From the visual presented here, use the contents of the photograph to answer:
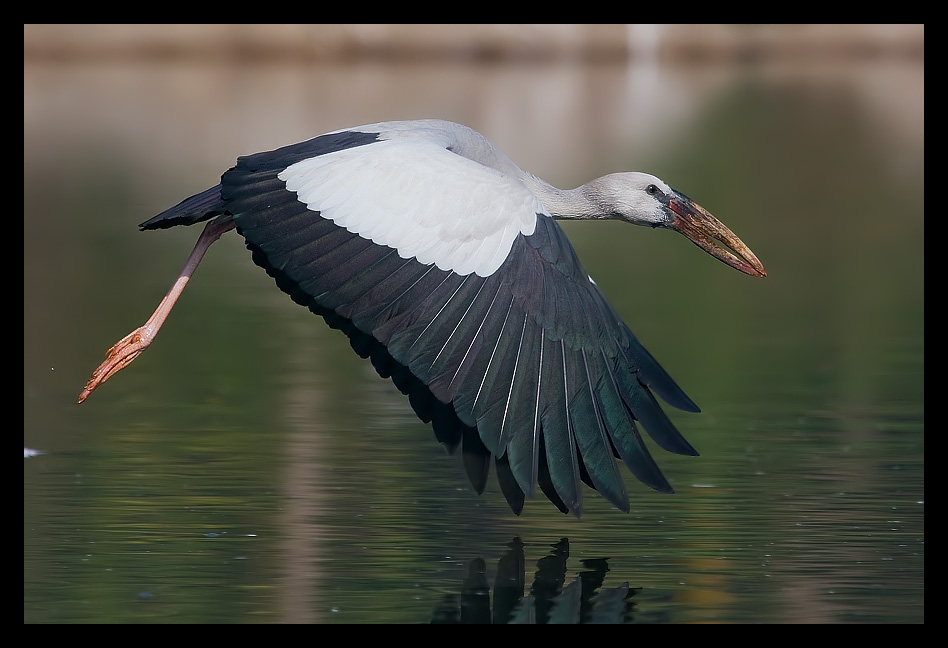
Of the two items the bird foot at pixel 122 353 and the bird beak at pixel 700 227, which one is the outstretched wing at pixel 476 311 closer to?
the bird foot at pixel 122 353

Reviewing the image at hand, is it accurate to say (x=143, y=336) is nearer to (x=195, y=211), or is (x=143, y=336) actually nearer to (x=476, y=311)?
(x=195, y=211)

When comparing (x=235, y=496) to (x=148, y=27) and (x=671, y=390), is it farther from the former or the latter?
(x=148, y=27)

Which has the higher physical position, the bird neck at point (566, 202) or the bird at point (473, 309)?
the bird neck at point (566, 202)

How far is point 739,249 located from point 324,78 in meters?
28.8

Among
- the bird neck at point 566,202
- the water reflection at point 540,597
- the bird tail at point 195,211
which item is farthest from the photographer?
the bird neck at point 566,202

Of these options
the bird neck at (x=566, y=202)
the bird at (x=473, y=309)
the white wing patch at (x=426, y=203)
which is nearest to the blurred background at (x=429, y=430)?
the bird at (x=473, y=309)

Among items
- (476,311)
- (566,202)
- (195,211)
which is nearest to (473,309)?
(476,311)

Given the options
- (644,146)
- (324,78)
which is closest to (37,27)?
(324,78)

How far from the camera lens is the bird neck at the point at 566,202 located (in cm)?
935

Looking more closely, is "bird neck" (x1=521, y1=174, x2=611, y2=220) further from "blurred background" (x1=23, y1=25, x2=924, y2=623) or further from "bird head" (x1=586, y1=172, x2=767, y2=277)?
"blurred background" (x1=23, y1=25, x2=924, y2=623)

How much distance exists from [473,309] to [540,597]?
1376mm

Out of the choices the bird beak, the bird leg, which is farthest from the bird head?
the bird leg

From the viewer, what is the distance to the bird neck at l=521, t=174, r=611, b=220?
9.35 m

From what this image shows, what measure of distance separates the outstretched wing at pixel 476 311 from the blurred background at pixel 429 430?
500 millimetres
